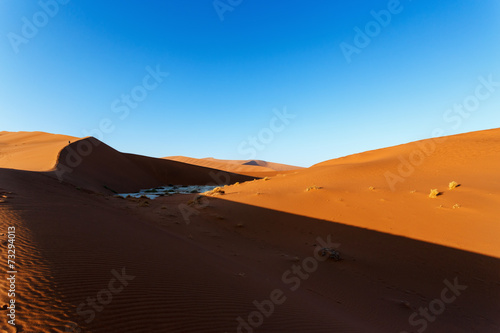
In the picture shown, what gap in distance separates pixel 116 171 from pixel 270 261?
87.6 ft

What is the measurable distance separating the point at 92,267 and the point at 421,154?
86.2ft

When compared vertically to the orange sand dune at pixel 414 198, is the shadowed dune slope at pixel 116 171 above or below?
above

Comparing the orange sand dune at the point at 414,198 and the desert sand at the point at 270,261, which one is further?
the orange sand dune at the point at 414,198

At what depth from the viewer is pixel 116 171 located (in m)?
28.4

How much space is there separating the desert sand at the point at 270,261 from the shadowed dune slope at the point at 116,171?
33.9ft

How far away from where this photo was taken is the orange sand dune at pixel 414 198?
8977 mm

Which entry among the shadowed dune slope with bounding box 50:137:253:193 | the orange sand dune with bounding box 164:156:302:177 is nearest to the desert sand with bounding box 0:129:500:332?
the shadowed dune slope with bounding box 50:137:253:193

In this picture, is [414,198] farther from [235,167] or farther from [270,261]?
Result: [235,167]

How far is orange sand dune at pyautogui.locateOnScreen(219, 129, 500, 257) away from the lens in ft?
29.5

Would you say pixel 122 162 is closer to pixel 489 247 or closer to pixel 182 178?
pixel 182 178

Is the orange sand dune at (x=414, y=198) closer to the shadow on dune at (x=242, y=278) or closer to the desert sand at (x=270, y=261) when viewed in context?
the desert sand at (x=270, y=261)

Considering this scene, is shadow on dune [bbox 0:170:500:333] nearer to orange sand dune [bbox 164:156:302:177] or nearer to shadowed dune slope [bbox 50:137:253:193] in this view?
shadowed dune slope [bbox 50:137:253:193]

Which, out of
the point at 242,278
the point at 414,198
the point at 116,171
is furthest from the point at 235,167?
the point at 242,278

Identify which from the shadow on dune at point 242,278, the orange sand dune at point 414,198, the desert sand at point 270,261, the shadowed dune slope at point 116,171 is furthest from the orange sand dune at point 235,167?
the shadow on dune at point 242,278
